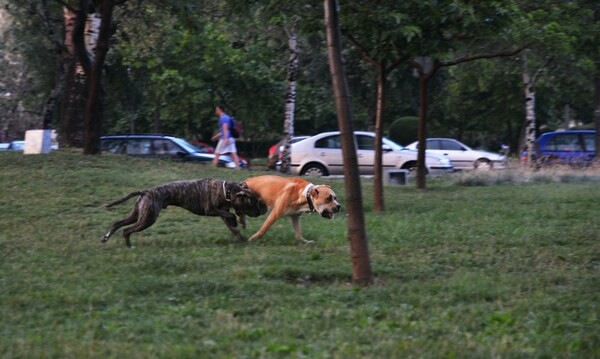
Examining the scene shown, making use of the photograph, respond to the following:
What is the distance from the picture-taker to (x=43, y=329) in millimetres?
6547

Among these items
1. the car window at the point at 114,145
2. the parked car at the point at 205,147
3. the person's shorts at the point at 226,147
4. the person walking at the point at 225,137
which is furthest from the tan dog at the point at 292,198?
the parked car at the point at 205,147

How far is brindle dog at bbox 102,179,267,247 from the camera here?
10.1 m

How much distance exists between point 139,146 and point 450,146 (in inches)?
464

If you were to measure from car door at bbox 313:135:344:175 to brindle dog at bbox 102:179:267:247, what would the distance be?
550 inches

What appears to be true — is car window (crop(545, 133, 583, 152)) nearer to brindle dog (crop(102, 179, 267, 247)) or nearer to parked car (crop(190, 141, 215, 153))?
parked car (crop(190, 141, 215, 153))

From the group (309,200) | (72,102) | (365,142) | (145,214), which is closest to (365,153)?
(365,142)

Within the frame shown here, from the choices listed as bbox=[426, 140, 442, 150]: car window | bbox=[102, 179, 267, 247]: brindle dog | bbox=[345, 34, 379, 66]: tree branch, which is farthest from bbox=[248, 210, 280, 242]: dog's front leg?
bbox=[426, 140, 442, 150]: car window

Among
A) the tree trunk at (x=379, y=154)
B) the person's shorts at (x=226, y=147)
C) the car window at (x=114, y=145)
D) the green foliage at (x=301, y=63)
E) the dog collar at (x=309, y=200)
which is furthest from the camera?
the car window at (x=114, y=145)

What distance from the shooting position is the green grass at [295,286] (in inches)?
243

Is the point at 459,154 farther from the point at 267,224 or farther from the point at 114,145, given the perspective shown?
the point at 267,224

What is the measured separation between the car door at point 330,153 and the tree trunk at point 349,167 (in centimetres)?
1630

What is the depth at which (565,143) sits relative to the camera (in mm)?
27609

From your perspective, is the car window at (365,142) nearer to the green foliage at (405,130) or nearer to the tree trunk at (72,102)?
the tree trunk at (72,102)

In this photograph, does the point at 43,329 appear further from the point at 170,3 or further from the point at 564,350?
the point at 170,3
